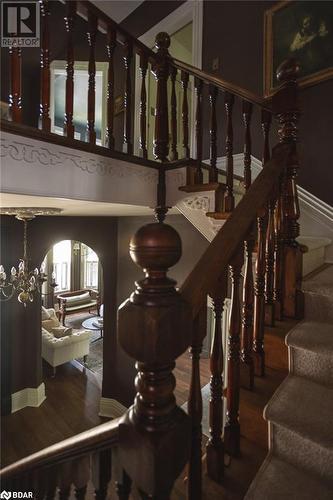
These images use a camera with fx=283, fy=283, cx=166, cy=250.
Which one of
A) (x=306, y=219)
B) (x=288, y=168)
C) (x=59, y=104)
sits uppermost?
(x=59, y=104)

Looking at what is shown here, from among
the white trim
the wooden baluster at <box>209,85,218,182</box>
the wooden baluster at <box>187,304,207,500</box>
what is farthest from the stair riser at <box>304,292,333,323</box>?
the white trim

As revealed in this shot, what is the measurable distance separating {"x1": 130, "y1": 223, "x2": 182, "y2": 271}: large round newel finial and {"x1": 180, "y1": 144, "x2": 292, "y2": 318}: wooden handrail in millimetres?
162

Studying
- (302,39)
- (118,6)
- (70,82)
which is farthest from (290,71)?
(118,6)

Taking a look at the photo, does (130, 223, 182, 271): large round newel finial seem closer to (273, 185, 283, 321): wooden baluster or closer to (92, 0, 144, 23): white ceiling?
(273, 185, 283, 321): wooden baluster

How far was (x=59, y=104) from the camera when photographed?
5883 mm

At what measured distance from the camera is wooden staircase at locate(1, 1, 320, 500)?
0.55 m

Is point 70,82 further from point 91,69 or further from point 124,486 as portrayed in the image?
point 124,486

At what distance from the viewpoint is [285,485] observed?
861mm

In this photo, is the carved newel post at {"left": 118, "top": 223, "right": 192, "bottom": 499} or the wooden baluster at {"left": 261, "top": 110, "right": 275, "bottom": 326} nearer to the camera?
the carved newel post at {"left": 118, "top": 223, "right": 192, "bottom": 499}

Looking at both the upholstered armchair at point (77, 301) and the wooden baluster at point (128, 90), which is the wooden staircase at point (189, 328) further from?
the upholstered armchair at point (77, 301)

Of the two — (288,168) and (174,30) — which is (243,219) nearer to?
(288,168)

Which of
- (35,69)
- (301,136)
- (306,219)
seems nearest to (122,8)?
(35,69)

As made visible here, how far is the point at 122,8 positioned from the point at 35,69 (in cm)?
177

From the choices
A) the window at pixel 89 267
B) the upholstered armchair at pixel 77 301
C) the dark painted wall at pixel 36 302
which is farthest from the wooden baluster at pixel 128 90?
the window at pixel 89 267
